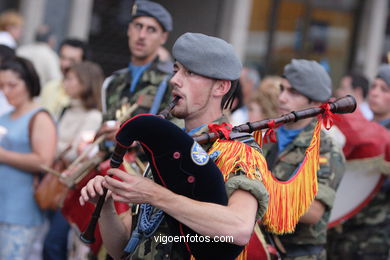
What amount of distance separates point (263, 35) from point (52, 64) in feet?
19.2

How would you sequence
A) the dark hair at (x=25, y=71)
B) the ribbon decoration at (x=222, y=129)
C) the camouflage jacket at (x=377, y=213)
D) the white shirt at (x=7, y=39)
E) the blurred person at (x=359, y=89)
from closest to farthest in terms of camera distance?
the ribbon decoration at (x=222, y=129) < the camouflage jacket at (x=377, y=213) < the dark hair at (x=25, y=71) < the white shirt at (x=7, y=39) < the blurred person at (x=359, y=89)

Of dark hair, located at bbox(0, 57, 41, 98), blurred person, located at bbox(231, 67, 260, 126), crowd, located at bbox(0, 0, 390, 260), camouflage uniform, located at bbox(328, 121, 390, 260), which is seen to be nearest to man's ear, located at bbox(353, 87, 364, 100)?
blurred person, located at bbox(231, 67, 260, 126)

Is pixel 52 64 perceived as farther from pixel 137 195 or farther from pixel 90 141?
pixel 137 195

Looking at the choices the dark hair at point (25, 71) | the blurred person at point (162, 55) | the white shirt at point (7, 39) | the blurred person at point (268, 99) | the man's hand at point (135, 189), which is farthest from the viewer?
the white shirt at point (7, 39)

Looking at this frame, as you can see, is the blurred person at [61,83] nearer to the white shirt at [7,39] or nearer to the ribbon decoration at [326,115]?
the white shirt at [7,39]

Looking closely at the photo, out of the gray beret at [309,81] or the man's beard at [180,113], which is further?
the gray beret at [309,81]

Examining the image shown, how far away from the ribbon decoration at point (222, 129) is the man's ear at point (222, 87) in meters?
0.13

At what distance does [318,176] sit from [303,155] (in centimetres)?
16

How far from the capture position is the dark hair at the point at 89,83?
614 centimetres

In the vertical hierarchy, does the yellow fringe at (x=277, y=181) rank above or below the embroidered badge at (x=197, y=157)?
below

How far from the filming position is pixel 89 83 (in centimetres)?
614

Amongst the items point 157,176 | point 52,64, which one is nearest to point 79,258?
point 157,176

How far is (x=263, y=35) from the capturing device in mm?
13250

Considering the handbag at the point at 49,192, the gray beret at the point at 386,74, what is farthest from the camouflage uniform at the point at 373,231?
the handbag at the point at 49,192
